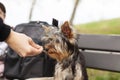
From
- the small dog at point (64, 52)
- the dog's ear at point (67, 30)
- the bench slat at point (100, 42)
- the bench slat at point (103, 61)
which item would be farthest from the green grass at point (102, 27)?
the dog's ear at point (67, 30)

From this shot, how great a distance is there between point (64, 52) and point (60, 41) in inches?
6.0

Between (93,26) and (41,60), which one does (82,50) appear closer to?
(41,60)

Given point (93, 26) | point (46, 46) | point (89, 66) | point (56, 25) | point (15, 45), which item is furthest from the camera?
point (93, 26)

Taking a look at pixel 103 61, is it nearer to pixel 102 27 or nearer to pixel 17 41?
pixel 17 41

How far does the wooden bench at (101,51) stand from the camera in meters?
3.95

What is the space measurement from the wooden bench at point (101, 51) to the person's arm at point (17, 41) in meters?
2.38

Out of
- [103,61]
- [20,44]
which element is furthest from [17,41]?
[103,61]

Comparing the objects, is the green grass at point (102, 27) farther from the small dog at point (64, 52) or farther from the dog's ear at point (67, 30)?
the dog's ear at point (67, 30)

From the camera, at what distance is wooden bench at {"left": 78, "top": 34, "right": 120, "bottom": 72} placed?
13.0 feet

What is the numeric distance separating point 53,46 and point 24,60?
0.81 metres

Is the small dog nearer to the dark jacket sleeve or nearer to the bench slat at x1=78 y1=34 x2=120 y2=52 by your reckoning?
the bench slat at x1=78 y1=34 x2=120 y2=52


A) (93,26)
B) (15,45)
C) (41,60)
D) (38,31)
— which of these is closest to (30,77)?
(41,60)

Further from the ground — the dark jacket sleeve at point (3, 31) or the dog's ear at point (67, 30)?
the dark jacket sleeve at point (3, 31)

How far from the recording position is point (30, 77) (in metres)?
4.15
